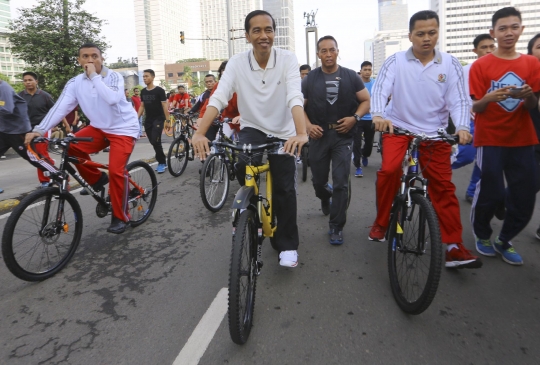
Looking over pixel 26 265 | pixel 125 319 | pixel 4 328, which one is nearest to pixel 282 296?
pixel 125 319

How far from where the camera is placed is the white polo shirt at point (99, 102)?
4.14 meters

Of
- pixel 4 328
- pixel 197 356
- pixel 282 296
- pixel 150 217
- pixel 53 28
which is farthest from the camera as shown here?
pixel 53 28

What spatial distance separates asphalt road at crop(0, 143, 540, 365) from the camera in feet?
7.96

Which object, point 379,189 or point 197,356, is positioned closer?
point 197,356

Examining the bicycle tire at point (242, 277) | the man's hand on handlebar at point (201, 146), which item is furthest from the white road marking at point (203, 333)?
the man's hand on handlebar at point (201, 146)

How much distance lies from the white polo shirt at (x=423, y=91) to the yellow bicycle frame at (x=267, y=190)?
1.01 metres

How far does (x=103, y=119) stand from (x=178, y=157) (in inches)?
156

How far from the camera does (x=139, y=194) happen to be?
5.03 metres

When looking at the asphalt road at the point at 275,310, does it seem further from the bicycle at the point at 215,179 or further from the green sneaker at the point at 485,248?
the bicycle at the point at 215,179

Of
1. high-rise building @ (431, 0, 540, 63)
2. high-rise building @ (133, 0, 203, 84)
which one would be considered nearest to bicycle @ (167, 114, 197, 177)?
high-rise building @ (133, 0, 203, 84)

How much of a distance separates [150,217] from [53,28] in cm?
1603

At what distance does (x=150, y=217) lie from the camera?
18.0 ft

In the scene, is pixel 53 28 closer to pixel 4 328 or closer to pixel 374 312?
pixel 4 328

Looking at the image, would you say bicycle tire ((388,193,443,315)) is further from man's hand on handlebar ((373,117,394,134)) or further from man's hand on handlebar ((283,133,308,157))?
man's hand on handlebar ((283,133,308,157))
